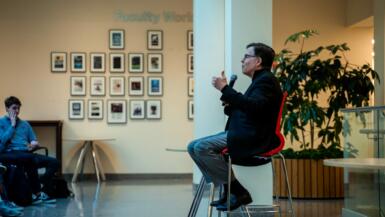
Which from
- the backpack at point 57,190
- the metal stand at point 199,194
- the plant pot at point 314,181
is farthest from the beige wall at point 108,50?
the metal stand at point 199,194

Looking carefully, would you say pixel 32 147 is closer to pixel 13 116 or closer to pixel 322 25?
pixel 13 116

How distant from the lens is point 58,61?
1097cm

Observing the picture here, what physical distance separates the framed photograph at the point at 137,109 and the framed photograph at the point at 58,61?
138 centimetres

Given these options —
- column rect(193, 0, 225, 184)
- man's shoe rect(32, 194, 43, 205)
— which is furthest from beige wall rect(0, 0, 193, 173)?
man's shoe rect(32, 194, 43, 205)

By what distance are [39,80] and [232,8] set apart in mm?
6096

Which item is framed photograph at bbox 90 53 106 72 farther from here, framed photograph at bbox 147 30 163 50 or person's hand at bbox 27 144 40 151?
person's hand at bbox 27 144 40 151

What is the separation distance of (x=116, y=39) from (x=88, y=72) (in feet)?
2.57

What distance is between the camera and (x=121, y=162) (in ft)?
36.1

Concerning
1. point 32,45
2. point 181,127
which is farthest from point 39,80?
point 181,127

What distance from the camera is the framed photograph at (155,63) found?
11047 millimetres

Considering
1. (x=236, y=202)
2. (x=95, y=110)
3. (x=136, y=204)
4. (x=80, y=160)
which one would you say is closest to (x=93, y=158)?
(x=80, y=160)

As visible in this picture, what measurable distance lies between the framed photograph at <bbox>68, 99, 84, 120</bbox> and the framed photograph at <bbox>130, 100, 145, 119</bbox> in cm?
90

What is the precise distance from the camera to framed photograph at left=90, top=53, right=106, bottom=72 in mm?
10992

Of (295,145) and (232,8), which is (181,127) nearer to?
(295,145)
